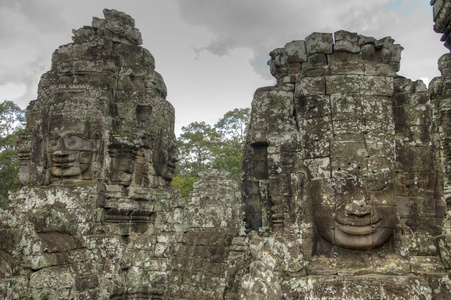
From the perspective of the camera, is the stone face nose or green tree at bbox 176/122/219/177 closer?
the stone face nose

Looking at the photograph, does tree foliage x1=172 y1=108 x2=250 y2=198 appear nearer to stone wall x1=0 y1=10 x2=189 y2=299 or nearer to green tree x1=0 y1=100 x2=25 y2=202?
green tree x1=0 y1=100 x2=25 y2=202

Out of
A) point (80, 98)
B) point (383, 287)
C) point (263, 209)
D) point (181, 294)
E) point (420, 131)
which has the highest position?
point (80, 98)

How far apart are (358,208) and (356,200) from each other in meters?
0.09

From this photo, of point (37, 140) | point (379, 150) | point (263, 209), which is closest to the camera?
point (379, 150)

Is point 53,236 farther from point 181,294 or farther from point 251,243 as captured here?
point 181,294

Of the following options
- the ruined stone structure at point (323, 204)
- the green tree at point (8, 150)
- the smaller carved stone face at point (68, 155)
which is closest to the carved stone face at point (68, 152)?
the smaller carved stone face at point (68, 155)

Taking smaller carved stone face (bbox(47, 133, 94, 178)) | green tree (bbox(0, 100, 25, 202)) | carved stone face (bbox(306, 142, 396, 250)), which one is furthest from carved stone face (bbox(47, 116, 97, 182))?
green tree (bbox(0, 100, 25, 202))

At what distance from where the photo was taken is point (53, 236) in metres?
4.01

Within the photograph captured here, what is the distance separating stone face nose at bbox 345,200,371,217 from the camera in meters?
3.67

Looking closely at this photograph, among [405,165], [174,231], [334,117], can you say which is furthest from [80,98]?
[405,165]

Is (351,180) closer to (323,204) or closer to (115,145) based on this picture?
(323,204)

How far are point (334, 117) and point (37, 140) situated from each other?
598cm

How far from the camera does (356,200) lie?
3.76m

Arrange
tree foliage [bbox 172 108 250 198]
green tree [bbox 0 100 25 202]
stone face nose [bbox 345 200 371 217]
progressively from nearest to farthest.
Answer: stone face nose [bbox 345 200 371 217], green tree [bbox 0 100 25 202], tree foliage [bbox 172 108 250 198]
